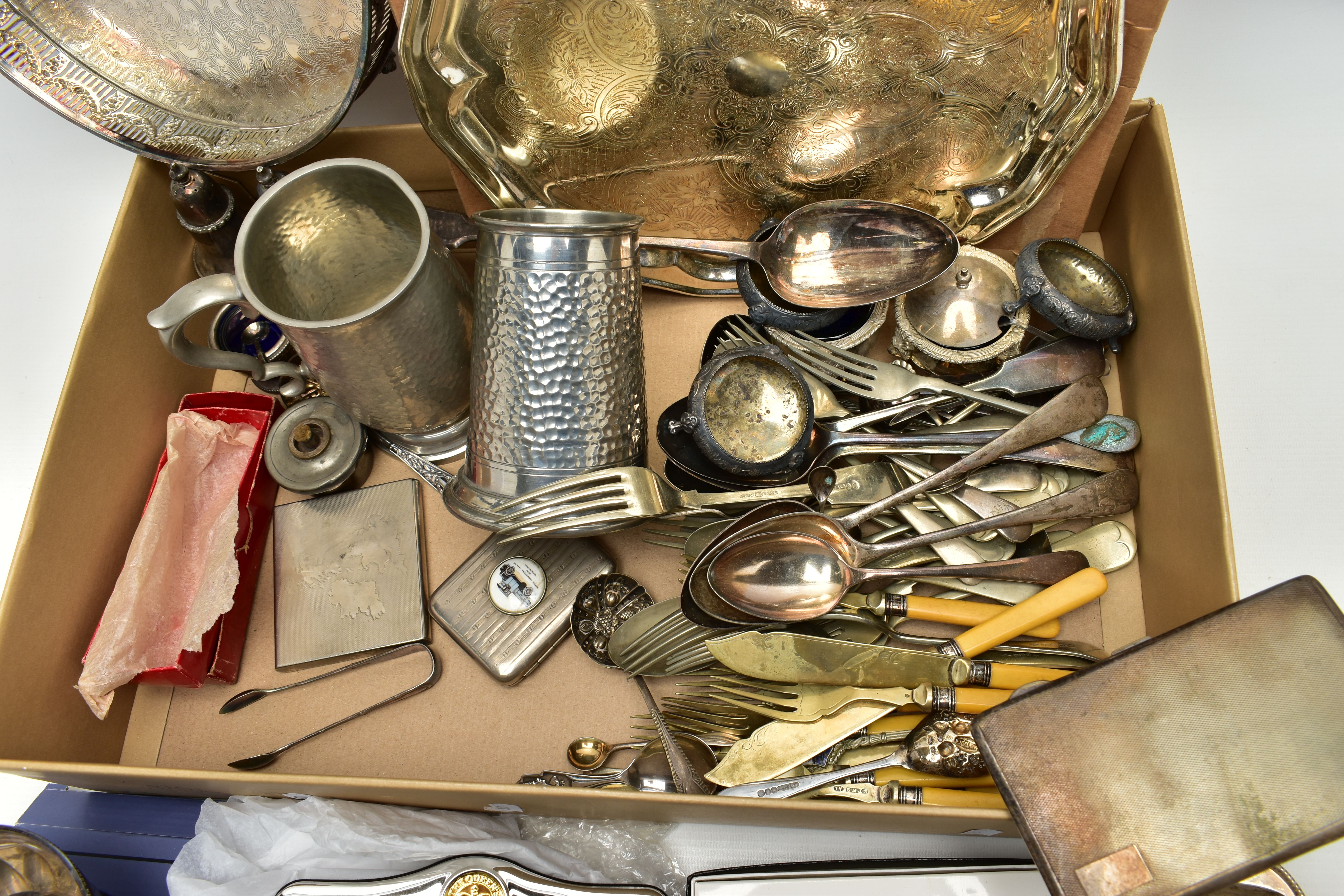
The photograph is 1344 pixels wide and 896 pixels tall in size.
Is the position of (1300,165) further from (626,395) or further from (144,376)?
(144,376)

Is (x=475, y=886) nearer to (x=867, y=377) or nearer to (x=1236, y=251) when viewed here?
(x=867, y=377)

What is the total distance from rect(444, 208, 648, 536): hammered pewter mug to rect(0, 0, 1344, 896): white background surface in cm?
38

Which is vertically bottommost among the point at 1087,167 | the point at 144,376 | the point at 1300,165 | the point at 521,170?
the point at 144,376

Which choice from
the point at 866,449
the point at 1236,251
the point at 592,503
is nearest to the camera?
the point at 592,503

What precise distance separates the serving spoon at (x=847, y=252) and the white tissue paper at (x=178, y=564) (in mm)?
475

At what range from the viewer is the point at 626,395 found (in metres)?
0.67

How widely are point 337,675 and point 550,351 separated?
388 mm

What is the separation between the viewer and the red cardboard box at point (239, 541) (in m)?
0.72

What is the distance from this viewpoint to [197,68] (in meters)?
0.77

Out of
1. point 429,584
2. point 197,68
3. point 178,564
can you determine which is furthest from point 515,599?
point 197,68

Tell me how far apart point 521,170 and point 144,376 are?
437 mm

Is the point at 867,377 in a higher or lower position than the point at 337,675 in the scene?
higher

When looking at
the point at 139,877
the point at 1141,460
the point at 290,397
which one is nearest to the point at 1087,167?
the point at 1141,460

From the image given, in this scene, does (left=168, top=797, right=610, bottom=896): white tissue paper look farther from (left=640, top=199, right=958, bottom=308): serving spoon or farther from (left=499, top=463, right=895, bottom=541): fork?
(left=640, top=199, right=958, bottom=308): serving spoon
